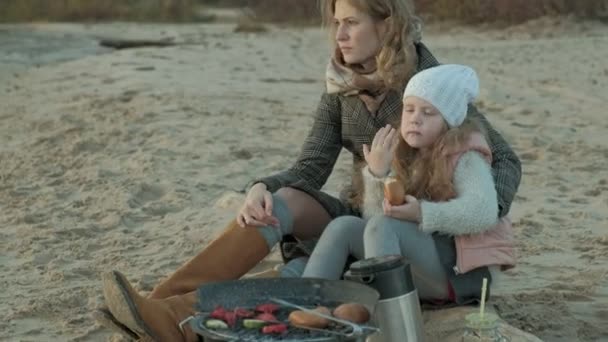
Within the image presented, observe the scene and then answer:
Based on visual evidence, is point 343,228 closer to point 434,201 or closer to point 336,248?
point 336,248

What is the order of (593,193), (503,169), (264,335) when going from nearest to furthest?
(264,335)
(503,169)
(593,193)

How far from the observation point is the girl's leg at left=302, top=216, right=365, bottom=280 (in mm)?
4172

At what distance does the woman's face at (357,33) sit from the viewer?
459cm

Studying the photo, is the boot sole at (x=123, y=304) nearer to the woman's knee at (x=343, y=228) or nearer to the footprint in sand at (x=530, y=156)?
the woman's knee at (x=343, y=228)

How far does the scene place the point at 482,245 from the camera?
13.8ft

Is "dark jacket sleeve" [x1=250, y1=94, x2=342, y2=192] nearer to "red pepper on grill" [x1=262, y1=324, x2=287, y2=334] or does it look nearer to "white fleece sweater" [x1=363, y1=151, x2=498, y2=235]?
"white fleece sweater" [x1=363, y1=151, x2=498, y2=235]

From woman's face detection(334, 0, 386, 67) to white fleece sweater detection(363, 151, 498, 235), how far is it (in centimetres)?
66

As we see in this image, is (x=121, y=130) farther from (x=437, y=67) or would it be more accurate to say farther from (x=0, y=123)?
(x=437, y=67)

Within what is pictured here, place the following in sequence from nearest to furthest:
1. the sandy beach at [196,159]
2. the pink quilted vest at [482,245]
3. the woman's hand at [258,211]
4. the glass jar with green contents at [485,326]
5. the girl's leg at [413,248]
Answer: the glass jar with green contents at [485,326] → the girl's leg at [413,248] → the pink quilted vest at [482,245] → the woman's hand at [258,211] → the sandy beach at [196,159]

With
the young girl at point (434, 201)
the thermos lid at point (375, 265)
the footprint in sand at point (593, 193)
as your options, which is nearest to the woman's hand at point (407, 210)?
the young girl at point (434, 201)

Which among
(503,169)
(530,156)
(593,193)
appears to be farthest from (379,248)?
(530,156)

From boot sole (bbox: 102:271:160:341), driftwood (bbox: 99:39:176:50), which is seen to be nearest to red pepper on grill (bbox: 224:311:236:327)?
boot sole (bbox: 102:271:160:341)

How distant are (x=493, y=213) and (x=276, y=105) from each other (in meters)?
6.13

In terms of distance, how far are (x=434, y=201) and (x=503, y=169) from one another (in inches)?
13.8
